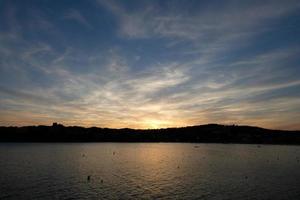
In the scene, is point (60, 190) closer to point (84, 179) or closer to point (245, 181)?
point (84, 179)

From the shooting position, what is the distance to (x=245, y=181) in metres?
74.4

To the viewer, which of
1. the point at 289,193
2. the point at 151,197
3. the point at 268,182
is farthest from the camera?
the point at 268,182

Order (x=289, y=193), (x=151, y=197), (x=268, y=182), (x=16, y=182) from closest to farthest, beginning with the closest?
(x=151, y=197) < (x=289, y=193) < (x=16, y=182) < (x=268, y=182)

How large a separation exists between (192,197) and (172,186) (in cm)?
1192

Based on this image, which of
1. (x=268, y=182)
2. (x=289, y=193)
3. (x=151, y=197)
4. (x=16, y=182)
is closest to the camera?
(x=151, y=197)

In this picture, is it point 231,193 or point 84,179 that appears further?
point 84,179

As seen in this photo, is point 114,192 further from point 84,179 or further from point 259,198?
point 259,198

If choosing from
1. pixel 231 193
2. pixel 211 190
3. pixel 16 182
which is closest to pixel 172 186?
pixel 211 190

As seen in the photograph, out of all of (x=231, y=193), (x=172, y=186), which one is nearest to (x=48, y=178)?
(x=172, y=186)

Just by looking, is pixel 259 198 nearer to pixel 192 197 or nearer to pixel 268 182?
pixel 192 197

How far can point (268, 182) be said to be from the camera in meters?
73.0

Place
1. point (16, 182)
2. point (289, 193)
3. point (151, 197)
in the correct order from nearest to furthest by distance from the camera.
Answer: point (151, 197)
point (289, 193)
point (16, 182)

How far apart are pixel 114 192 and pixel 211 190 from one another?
70.7 ft

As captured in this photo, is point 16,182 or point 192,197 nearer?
point 192,197
